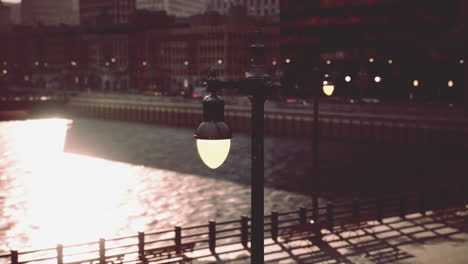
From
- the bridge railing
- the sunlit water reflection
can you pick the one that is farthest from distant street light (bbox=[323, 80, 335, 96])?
the sunlit water reflection

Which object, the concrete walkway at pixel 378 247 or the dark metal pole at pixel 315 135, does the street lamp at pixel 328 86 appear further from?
the concrete walkway at pixel 378 247

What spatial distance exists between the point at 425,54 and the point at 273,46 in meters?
52.7

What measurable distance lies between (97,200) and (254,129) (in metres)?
35.5

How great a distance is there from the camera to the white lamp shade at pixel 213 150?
7.24m

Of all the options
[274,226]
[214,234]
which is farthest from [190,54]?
[214,234]

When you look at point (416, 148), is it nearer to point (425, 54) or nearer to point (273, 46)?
point (425, 54)

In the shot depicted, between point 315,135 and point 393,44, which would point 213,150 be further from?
point 393,44

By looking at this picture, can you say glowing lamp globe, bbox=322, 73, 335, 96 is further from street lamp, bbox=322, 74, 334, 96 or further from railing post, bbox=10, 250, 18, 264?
railing post, bbox=10, 250, 18, 264

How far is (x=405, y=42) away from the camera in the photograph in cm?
8944

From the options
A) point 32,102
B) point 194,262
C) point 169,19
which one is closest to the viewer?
point 194,262

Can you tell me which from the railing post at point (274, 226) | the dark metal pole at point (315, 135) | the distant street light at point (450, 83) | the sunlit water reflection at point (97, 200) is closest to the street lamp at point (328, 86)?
the dark metal pole at point (315, 135)

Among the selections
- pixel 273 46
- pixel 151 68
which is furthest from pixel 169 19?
pixel 273 46

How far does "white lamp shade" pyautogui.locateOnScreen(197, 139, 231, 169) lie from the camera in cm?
724

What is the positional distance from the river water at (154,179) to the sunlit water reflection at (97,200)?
7 cm
